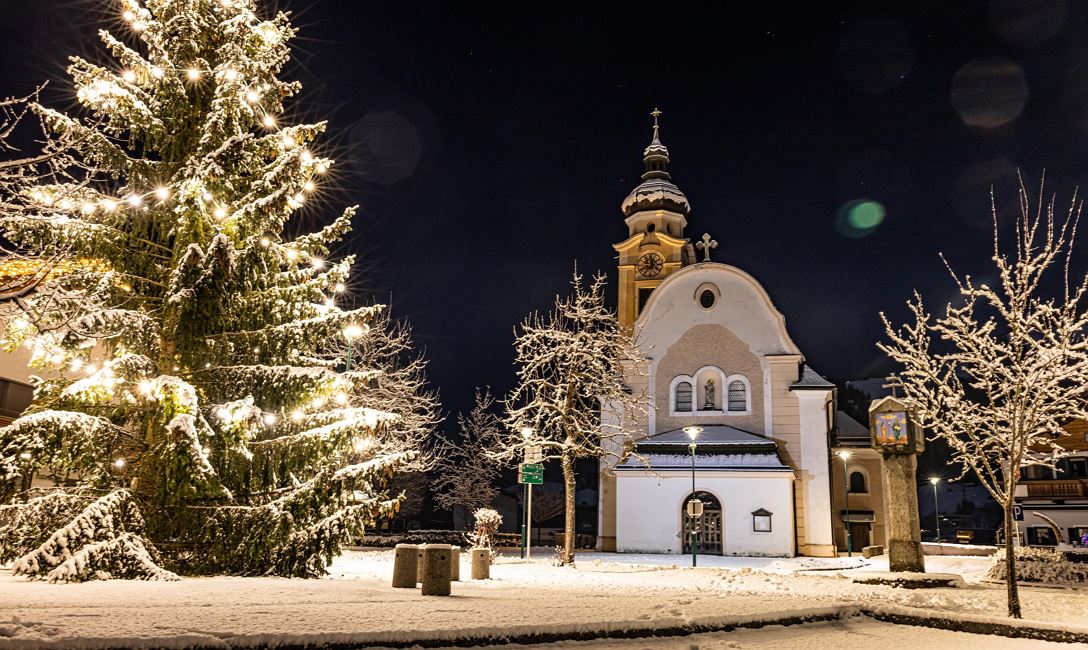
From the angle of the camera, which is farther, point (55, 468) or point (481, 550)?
point (481, 550)

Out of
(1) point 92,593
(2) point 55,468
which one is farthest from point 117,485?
(1) point 92,593

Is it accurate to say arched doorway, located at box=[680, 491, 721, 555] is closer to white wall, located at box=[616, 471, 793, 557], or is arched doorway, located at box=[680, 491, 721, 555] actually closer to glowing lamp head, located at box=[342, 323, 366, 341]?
white wall, located at box=[616, 471, 793, 557]

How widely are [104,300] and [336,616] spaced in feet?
23.5

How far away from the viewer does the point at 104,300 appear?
11734 millimetres

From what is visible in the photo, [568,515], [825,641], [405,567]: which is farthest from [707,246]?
[825,641]

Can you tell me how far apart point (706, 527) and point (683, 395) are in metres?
6.25

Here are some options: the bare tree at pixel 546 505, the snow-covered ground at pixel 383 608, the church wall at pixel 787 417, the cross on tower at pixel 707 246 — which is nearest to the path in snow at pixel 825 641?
the snow-covered ground at pixel 383 608

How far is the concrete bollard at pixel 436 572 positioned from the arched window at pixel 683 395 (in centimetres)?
2435

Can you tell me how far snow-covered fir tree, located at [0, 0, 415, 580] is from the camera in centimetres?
1057

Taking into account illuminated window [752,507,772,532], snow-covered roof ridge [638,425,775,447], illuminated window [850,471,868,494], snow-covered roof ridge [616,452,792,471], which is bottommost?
illuminated window [752,507,772,532]

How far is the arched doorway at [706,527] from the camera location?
2995 centimetres

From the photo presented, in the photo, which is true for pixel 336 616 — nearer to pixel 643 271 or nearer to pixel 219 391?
pixel 219 391

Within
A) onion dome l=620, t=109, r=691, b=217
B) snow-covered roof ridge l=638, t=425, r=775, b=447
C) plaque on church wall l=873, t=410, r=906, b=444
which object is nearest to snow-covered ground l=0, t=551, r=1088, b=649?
plaque on church wall l=873, t=410, r=906, b=444

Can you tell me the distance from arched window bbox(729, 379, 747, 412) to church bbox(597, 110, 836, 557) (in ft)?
0.16
